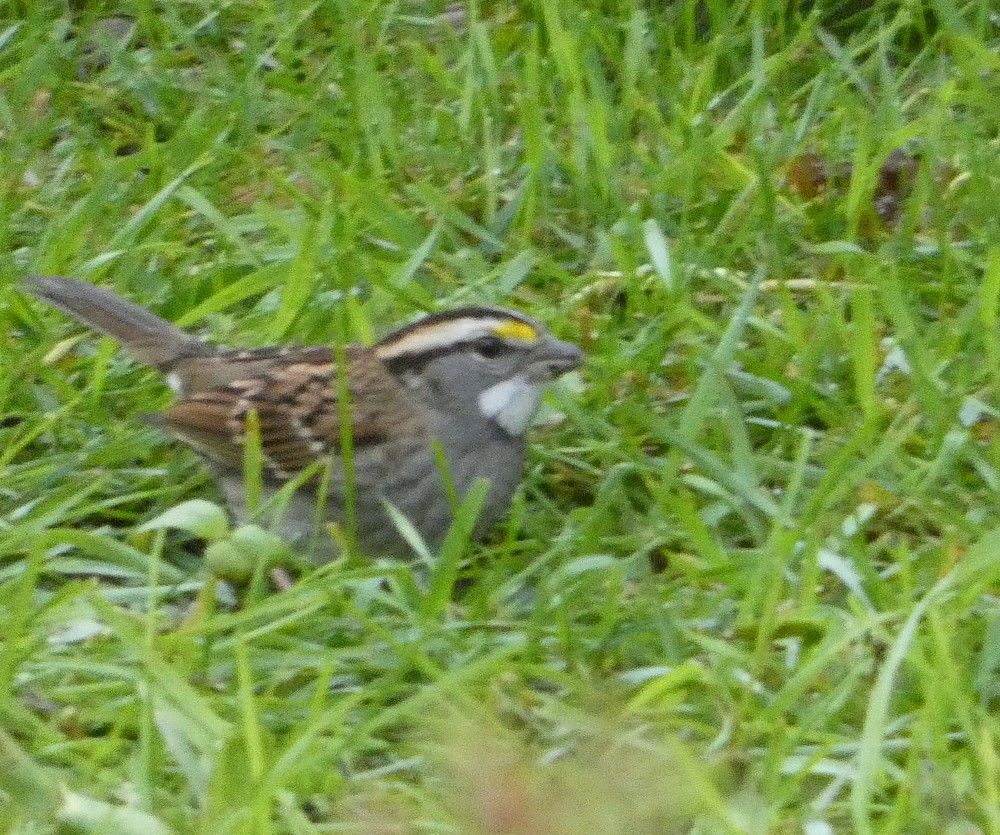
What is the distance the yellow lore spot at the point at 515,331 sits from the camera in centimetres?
382

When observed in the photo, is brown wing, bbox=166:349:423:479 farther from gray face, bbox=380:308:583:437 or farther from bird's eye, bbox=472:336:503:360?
bird's eye, bbox=472:336:503:360

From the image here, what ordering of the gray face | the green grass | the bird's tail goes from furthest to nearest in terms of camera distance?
1. the bird's tail
2. the gray face
3. the green grass

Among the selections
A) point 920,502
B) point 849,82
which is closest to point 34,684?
point 920,502

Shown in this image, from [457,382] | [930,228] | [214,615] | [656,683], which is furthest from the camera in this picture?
[930,228]

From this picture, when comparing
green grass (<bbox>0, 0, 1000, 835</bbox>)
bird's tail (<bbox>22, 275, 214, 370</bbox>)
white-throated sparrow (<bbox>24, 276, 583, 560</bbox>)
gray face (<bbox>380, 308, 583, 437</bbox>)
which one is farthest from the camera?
bird's tail (<bbox>22, 275, 214, 370</bbox>)

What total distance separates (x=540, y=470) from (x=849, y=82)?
177cm

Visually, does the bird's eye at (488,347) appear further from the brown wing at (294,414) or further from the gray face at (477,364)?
the brown wing at (294,414)

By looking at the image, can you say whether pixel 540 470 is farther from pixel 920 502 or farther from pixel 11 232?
pixel 11 232

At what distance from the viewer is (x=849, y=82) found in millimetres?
5184

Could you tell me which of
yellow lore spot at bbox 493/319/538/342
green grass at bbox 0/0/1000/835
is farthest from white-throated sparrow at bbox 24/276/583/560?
green grass at bbox 0/0/1000/835

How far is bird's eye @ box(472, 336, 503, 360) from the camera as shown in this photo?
3.85 meters

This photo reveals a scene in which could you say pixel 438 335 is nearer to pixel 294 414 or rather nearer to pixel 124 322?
pixel 294 414

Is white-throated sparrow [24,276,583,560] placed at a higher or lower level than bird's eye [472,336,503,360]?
lower

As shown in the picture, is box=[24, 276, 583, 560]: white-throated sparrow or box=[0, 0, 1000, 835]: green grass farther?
box=[24, 276, 583, 560]: white-throated sparrow
